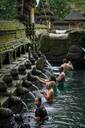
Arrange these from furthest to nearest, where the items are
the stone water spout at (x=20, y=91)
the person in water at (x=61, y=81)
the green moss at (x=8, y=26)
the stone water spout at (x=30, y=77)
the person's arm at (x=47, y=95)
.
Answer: the green moss at (x=8, y=26) < the person in water at (x=61, y=81) < the stone water spout at (x=30, y=77) < the person's arm at (x=47, y=95) < the stone water spout at (x=20, y=91)

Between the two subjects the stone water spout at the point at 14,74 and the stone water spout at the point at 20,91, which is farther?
the stone water spout at the point at 14,74

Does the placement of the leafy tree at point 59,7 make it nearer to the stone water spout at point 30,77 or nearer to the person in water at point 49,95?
the stone water spout at point 30,77

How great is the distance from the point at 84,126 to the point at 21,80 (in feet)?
18.4

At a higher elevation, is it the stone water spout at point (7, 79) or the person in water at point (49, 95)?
the stone water spout at point (7, 79)

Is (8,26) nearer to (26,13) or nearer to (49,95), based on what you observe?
(49,95)

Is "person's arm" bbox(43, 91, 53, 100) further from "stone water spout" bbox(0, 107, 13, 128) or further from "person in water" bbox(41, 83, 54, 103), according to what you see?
"stone water spout" bbox(0, 107, 13, 128)

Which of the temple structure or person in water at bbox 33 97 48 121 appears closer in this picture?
person in water at bbox 33 97 48 121

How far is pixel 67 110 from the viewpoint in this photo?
16984mm

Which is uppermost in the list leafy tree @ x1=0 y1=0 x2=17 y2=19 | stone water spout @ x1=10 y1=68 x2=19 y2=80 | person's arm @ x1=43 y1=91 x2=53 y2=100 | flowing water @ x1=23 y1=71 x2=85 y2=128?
leafy tree @ x1=0 y1=0 x2=17 y2=19

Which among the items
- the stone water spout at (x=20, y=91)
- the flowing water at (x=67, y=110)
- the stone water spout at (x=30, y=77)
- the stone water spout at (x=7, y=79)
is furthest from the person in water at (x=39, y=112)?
the stone water spout at (x=30, y=77)

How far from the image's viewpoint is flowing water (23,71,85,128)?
14.5 meters

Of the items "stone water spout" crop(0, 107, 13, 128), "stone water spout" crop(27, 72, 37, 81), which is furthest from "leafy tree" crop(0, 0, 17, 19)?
"stone water spout" crop(0, 107, 13, 128)

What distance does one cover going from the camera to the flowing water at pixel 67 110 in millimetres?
14484

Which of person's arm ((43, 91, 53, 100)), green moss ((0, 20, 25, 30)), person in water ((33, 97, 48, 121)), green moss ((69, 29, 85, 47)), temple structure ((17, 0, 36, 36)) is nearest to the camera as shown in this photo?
person in water ((33, 97, 48, 121))
